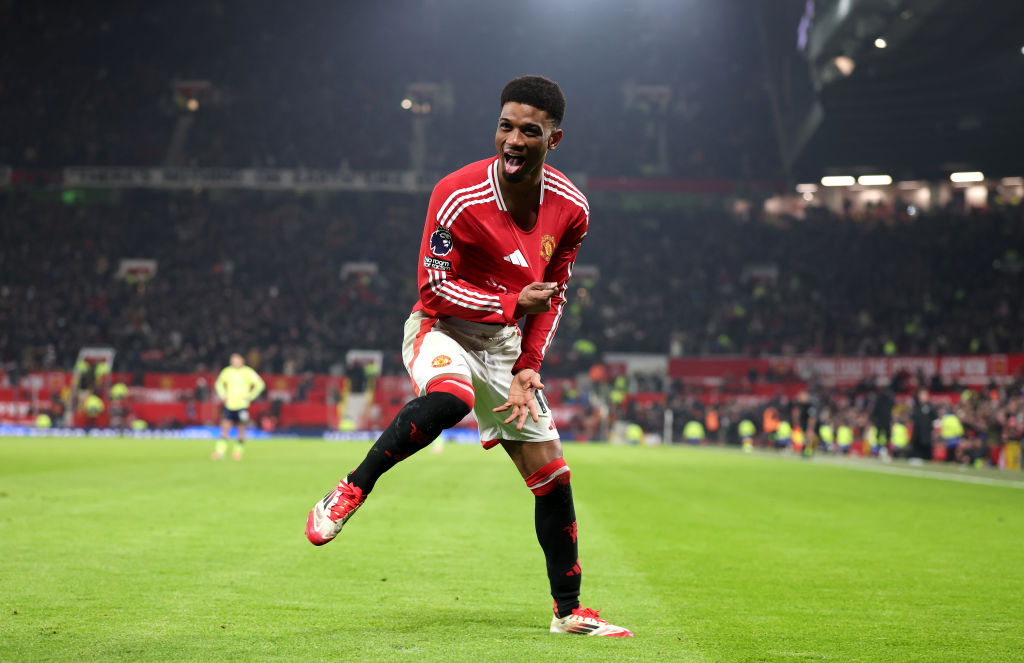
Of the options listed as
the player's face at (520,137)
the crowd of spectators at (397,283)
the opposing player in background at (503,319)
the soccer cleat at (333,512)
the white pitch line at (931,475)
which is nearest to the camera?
the soccer cleat at (333,512)

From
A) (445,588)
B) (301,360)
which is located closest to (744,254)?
(301,360)

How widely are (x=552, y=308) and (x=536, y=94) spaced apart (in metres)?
1.15

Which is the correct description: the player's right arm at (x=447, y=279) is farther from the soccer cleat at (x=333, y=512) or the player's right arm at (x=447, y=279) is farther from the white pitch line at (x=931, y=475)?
the white pitch line at (x=931, y=475)

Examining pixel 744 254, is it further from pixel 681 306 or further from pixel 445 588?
pixel 445 588

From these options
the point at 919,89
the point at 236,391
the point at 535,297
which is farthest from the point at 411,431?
the point at 919,89

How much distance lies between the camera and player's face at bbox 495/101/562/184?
4.77m

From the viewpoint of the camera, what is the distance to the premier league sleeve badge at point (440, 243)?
16.0 ft

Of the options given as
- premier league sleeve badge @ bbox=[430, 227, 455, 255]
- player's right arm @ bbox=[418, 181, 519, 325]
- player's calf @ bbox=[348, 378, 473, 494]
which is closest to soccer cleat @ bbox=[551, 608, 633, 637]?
player's calf @ bbox=[348, 378, 473, 494]

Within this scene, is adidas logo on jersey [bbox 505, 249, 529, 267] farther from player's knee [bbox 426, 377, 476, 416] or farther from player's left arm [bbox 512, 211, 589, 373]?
player's knee [bbox 426, 377, 476, 416]

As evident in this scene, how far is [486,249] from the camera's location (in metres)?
4.98

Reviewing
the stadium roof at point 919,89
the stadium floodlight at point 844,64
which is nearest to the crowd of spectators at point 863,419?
the stadium roof at point 919,89

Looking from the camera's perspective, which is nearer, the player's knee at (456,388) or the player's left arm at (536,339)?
the player's knee at (456,388)

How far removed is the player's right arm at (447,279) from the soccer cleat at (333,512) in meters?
1.01

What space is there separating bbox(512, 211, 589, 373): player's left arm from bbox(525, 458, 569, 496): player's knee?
52cm
